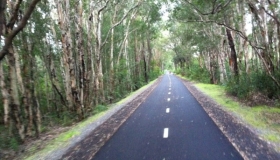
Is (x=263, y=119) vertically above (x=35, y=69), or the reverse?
(x=35, y=69)

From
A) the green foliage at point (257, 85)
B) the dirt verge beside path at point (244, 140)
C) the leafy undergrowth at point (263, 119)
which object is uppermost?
the green foliage at point (257, 85)

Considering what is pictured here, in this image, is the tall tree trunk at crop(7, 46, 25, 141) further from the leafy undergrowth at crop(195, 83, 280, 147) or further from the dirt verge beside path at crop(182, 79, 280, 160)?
the leafy undergrowth at crop(195, 83, 280, 147)

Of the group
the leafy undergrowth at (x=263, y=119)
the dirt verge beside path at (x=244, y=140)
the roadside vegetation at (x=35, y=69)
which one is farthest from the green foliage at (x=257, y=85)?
the roadside vegetation at (x=35, y=69)

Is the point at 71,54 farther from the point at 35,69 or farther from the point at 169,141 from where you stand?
the point at 169,141

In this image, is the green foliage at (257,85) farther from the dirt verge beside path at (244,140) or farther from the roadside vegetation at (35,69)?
the roadside vegetation at (35,69)

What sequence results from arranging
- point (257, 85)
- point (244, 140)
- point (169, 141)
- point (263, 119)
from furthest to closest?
point (257, 85) → point (263, 119) → point (169, 141) → point (244, 140)

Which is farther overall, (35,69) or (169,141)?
(35,69)

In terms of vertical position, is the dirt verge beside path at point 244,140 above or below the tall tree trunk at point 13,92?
below

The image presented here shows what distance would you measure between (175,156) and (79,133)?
526 cm

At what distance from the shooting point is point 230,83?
2061 cm

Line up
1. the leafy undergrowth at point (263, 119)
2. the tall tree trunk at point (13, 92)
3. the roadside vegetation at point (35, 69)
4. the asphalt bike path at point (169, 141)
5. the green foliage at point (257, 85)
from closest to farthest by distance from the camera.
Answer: the asphalt bike path at point (169, 141) < the leafy undergrowth at point (263, 119) < the roadside vegetation at point (35, 69) < the tall tree trunk at point (13, 92) < the green foliage at point (257, 85)

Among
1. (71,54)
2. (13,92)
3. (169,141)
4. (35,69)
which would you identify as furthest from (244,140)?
(35,69)

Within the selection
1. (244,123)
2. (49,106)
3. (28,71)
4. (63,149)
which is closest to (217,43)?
(49,106)

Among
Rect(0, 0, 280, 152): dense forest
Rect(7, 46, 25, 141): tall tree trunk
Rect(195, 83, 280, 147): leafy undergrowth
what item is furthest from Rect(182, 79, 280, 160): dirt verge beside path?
Rect(7, 46, 25, 141): tall tree trunk
